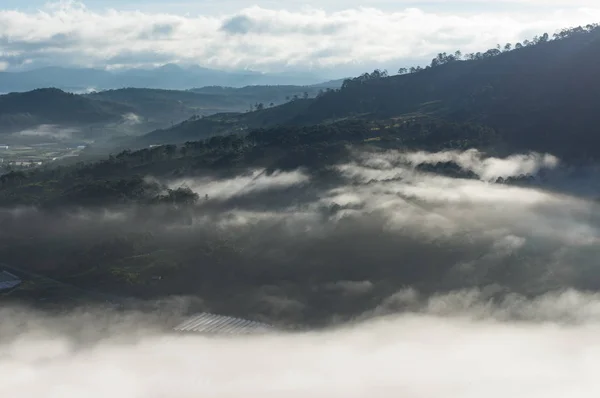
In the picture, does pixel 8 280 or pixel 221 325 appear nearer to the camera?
pixel 221 325

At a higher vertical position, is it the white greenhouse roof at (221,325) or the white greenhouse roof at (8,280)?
the white greenhouse roof at (8,280)

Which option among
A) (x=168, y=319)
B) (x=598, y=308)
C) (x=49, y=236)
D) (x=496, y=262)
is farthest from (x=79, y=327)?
(x=598, y=308)

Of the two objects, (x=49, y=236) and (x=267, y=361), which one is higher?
(x=49, y=236)

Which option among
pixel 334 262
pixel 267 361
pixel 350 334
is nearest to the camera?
pixel 267 361

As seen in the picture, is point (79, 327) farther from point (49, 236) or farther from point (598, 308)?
point (598, 308)

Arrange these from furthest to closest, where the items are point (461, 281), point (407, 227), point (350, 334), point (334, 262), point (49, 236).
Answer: point (49, 236) < point (407, 227) < point (334, 262) < point (461, 281) < point (350, 334)

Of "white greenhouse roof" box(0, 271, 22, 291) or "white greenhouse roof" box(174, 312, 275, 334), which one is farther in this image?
"white greenhouse roof" box(0, 271, 22, 291)

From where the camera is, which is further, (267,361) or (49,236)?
(49,236)

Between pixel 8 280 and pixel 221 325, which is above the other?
pixel 8 280

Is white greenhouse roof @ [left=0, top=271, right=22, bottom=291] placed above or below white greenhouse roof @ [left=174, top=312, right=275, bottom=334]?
above

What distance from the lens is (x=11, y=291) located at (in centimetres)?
14962

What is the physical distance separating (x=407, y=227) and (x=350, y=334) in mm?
57590

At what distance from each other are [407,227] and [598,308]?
56686 mm

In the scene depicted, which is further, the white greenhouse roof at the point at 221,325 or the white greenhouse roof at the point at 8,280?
the white greenhouse roof at the point at 8,280
